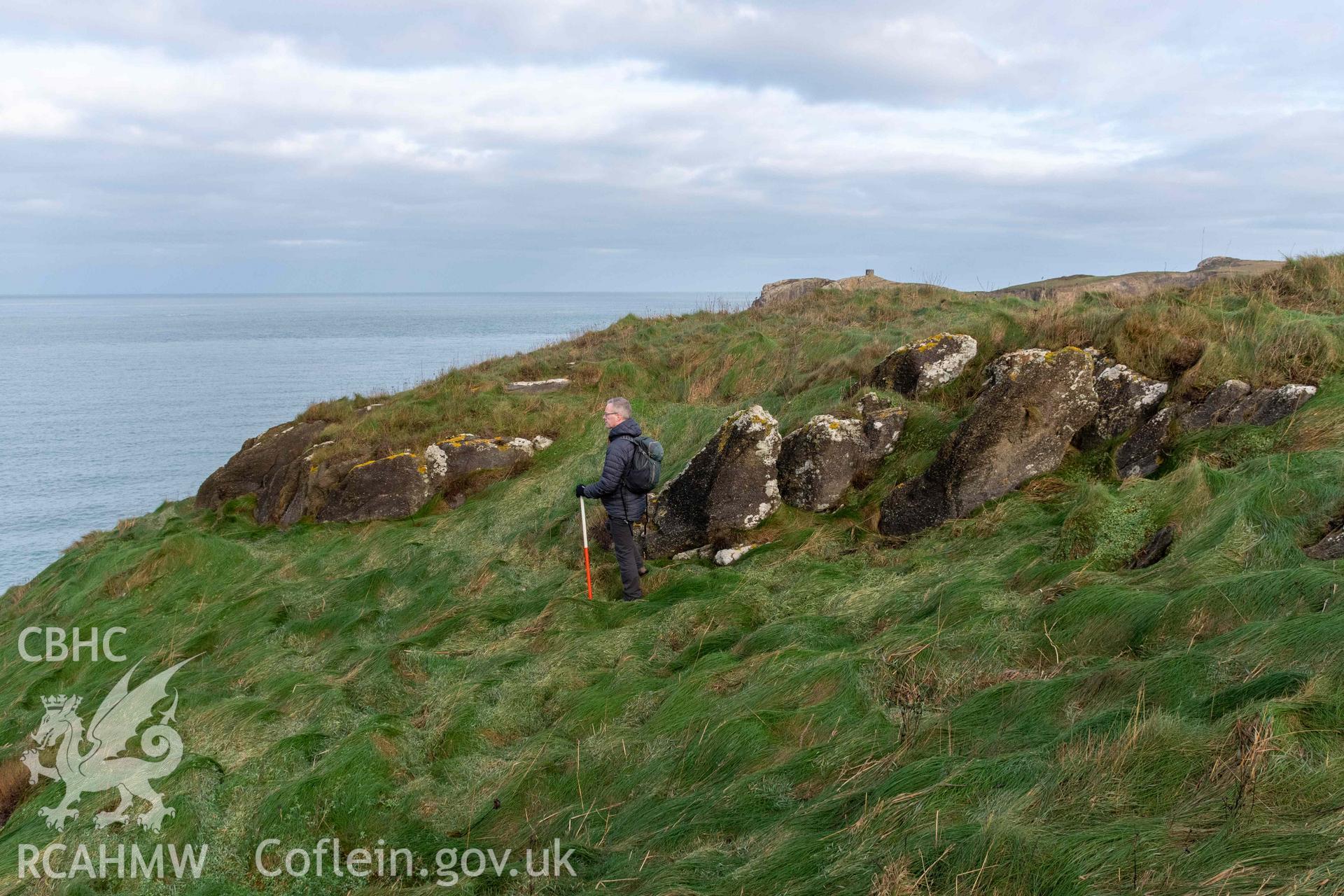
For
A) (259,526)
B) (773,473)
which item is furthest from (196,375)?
(773,473)

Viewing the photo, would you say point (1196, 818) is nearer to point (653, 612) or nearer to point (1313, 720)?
point (1313, 720)

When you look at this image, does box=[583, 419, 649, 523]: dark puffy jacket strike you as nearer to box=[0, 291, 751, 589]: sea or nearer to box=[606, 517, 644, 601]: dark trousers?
box=[606, 517, 644, 601]: dark trousers

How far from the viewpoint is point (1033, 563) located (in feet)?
23.9

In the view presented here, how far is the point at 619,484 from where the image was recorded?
9.48 m

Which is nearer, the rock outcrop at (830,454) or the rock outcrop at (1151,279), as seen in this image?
the rock outcrop at (830,454)

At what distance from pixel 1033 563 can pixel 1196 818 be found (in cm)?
413

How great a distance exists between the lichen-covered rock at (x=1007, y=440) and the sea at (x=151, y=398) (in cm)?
1836

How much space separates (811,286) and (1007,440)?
31.4m

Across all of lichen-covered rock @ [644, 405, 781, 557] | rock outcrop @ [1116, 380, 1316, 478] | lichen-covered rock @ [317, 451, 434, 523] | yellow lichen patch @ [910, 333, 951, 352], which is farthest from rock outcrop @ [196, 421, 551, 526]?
rock outcrop @ [1116, 380, 1316, 478]

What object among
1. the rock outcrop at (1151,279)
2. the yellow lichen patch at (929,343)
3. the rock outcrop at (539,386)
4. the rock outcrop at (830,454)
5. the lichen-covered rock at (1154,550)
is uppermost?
the rock outcrop at (1151,279)

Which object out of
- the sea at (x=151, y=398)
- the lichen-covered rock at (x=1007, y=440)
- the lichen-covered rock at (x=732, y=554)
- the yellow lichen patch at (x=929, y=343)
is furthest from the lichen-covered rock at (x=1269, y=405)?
the sea at (x=151, y=398)

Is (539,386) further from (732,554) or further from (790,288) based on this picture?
(790,288)

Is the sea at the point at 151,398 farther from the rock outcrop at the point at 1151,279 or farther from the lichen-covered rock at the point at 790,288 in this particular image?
the rock outcrop at the point at 1151,279

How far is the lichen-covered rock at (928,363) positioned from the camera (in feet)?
39.3
